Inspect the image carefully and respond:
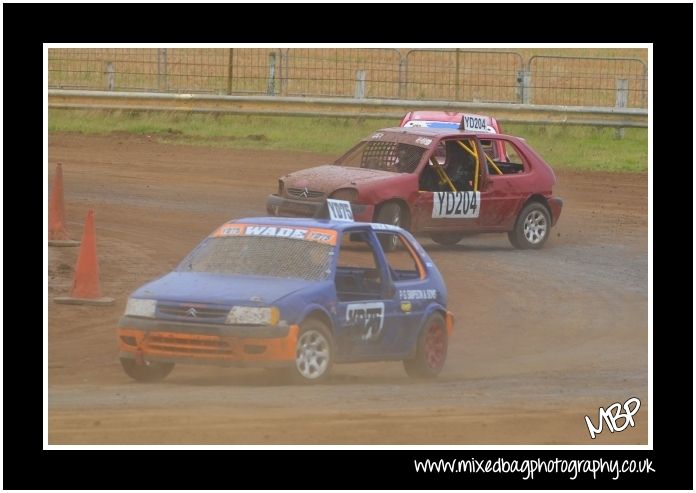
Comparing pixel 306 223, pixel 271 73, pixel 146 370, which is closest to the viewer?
pixel 146 370

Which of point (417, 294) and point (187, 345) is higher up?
point (417, 294)

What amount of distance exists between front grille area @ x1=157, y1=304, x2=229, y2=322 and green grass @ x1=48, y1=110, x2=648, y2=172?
16532 millimetres

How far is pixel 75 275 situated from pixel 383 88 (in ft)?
52.8

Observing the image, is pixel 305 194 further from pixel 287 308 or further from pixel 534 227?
pixel 287 308

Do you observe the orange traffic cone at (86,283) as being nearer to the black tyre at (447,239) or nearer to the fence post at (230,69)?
the black tyre at (447,239)

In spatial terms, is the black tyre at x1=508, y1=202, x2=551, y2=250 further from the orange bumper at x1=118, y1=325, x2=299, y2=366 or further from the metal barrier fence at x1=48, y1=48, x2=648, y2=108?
the metal barrier fence at x1=48, y1=48, x2=648, y2=108

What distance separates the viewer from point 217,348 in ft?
35.2

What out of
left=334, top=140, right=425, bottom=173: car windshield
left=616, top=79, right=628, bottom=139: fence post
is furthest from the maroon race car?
left=616, top=79, right=628, bottom=139: fence post

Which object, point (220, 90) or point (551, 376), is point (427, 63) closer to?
point (220, 90)

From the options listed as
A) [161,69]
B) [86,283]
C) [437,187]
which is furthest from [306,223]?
[161,69]

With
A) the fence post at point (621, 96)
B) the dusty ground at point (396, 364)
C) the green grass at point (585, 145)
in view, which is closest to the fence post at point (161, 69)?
the dusty ground at point (396, 364)

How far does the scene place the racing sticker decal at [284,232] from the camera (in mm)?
11969

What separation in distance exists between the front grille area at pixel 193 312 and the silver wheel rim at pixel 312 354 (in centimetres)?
64

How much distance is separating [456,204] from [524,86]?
10.6 meters
